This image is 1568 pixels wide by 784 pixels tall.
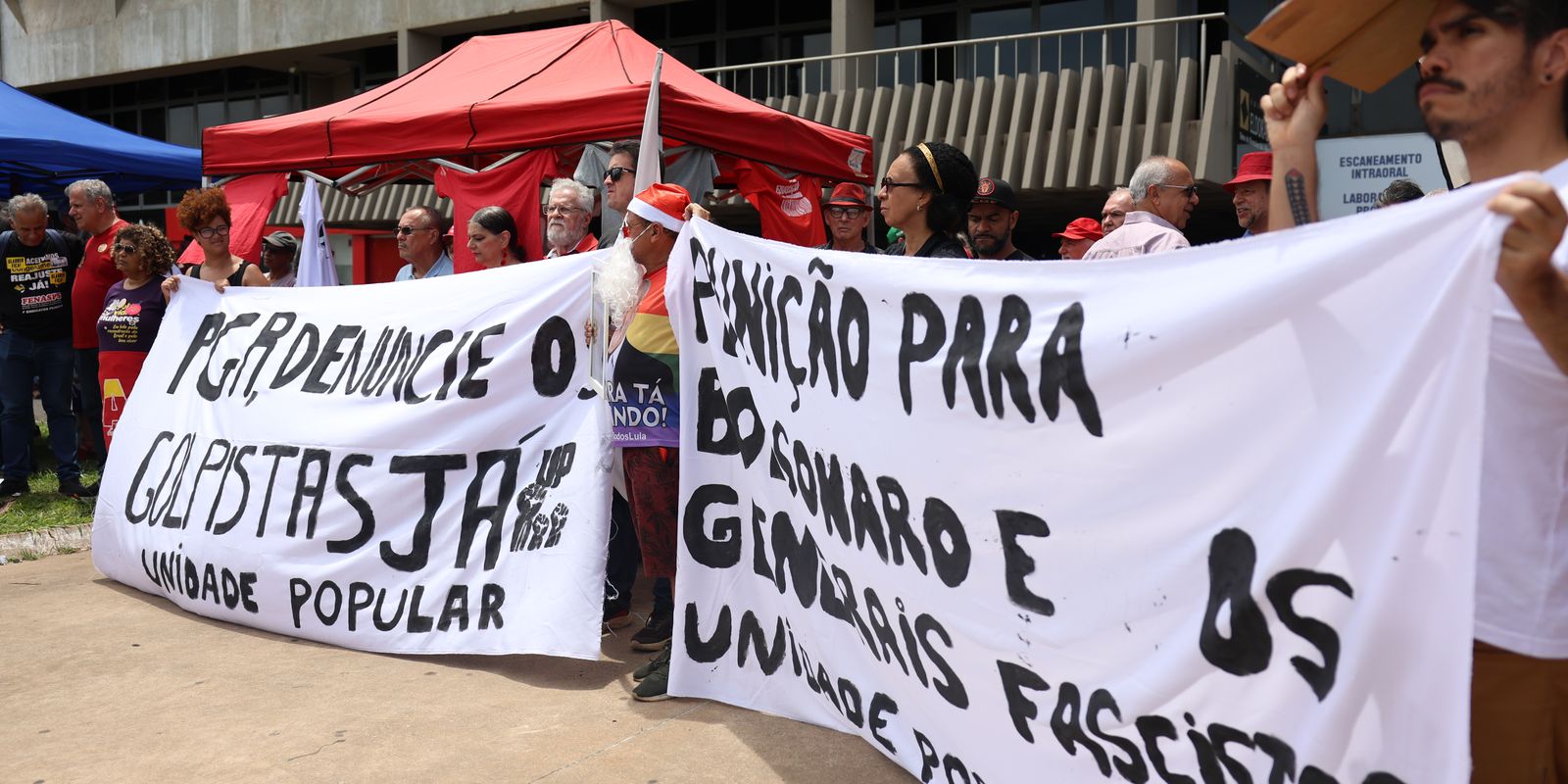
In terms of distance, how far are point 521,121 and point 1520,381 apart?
20.9ft

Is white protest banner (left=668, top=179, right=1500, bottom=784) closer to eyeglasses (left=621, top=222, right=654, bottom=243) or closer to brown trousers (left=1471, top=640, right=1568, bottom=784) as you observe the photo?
brown trousers (left=1471, top=640, right=1568, bottom=784)

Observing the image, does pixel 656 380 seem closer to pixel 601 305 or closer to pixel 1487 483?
pixel 601 305

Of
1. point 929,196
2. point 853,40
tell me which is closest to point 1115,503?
point 929,196

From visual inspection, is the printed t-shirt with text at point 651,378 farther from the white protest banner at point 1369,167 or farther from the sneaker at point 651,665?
the white protest banner at point 1369,167

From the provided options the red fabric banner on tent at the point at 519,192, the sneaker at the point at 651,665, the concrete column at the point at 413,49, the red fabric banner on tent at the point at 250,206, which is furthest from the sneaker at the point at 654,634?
the concrete column at the point at 413,49

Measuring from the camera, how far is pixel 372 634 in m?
4.74

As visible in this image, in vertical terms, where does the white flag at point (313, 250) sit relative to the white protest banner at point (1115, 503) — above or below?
above

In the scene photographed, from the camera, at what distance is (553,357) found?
464 centimetres

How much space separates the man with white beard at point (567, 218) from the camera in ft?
19.5

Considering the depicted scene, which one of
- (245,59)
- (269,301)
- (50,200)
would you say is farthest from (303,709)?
(245,59)

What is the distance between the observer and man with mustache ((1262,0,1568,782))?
5.53 feet

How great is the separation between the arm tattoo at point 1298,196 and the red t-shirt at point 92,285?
8.10 meters

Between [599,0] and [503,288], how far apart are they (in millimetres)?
14832

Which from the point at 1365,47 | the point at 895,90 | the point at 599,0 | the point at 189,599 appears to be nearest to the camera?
the point at 1365,47
